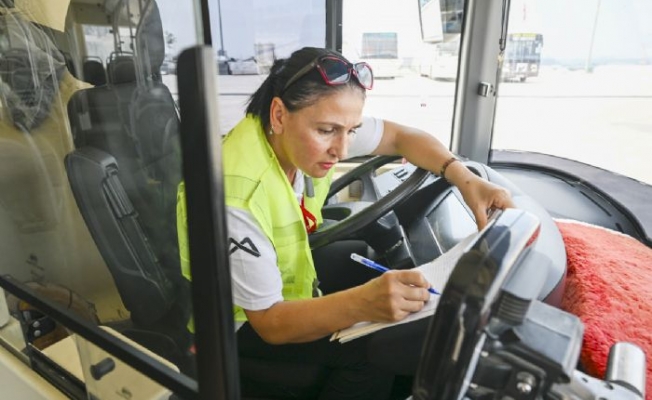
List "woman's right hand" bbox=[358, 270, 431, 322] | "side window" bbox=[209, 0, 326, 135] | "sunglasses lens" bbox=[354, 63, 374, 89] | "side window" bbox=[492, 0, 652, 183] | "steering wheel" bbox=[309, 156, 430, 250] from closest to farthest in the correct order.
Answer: "woman's right hand" bbox=[358, 270, 431, 322]
"sunglasses lens" bbox=[354, 63, 374, 89]
"steering wheel" bbox=[309, 156, 430, 250]
"side window" bbox=[492, 0, 652, 183]
"side window" bbox=[209, 0, 326, 135]

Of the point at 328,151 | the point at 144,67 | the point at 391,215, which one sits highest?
the point at 144,67

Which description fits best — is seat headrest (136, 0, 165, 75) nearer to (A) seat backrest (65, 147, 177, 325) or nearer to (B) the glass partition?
(B) the glass partition

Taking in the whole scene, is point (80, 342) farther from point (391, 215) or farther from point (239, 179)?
point (391, 215)

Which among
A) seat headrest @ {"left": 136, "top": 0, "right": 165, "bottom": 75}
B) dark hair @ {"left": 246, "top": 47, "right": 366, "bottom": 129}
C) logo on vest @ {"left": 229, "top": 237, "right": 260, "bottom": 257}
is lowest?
logo on vest @ {"left": 229, "top": 237, "right": 260, "bottom": 257}

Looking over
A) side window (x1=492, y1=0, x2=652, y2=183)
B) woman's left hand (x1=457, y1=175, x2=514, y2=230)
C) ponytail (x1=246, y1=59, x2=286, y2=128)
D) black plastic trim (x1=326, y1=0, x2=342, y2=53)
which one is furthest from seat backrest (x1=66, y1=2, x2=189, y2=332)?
side window (x1=492, y1=0, x2=652, y2=183)

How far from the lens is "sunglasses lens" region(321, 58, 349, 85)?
0.99 m

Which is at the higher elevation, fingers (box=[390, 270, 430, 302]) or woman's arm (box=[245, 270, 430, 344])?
fingers (box=[390, 270, 430, 302])

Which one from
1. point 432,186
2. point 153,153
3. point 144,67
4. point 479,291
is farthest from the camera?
point 432,186

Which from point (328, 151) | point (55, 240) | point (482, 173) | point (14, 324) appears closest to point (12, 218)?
point (55, 240)

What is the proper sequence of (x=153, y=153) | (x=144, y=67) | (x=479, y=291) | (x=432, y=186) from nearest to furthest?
(x=479, y=291), (x=153, y=153), (x=144, y=67), (x=432, y=186)

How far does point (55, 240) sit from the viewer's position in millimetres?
1012

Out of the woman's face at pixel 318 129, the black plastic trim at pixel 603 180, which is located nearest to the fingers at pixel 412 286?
the woman's face at pixel 318 129

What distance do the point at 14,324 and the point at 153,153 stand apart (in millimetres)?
575

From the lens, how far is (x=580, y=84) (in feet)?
5.62
